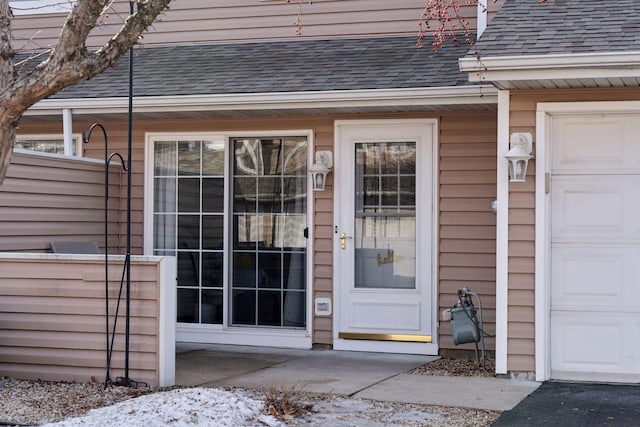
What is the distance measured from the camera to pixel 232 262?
31.8 ft

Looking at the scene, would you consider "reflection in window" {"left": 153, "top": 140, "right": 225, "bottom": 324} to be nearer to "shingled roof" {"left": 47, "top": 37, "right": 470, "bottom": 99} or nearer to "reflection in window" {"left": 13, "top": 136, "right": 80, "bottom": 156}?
"shingled roof" {"left": 47, "top": 37, "right": 470, "bottom": 99}

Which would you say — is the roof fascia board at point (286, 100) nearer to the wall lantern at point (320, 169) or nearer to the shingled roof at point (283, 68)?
the shingled roof at point (283, 68)

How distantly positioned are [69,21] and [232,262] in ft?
14.7

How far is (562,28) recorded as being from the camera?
753cm

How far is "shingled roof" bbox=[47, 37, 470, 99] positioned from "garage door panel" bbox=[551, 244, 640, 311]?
1881 mm

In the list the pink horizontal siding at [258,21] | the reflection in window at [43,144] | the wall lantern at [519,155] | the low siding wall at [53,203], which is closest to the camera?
the wall lantern at [519,155]

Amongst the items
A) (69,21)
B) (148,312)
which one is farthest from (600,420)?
(69,21)

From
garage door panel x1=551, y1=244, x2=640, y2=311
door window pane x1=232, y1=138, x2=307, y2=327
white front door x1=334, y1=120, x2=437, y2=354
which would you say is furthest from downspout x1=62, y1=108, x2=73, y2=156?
garage door panel x1=551, y1=244, x2=640, y2=311

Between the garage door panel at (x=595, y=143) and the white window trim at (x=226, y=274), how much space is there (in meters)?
2.74

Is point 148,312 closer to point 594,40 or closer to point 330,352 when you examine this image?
point 330,352

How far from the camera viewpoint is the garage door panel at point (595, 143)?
24.1 feet

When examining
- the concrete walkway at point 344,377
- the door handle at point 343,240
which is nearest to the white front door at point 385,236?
the door handle at point 343,240

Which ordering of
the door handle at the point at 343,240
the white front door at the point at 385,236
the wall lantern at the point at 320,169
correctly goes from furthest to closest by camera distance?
1. the door handle at the point at 343,240
2. the wall lantern at the point at 320,169
3. the white front door at the point at 385,236

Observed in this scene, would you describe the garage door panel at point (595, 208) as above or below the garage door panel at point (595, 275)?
above
